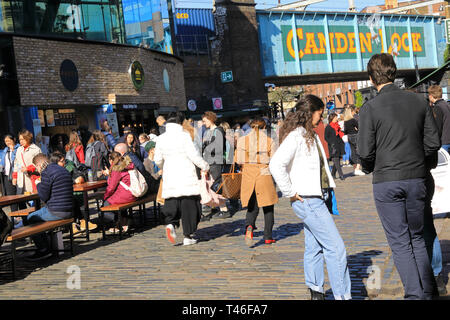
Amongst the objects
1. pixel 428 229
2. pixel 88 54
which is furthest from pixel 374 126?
pixel 88 54

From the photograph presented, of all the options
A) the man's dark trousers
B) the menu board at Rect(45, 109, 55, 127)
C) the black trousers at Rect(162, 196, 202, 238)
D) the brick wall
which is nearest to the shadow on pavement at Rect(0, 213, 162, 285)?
the black trousers at Rect(162, 196, 202, 238)

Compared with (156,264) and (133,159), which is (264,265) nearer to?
(156,264)

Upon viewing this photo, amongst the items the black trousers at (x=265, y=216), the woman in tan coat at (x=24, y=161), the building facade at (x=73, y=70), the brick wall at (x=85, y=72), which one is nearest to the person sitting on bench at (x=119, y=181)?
the woman in tan coat at (x=24, y=161)

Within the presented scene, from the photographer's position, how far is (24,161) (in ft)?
38.5

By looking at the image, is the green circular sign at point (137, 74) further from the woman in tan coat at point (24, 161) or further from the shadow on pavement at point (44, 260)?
the shadow on pavement at point (44, 260)

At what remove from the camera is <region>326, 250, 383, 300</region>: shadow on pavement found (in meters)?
5.34

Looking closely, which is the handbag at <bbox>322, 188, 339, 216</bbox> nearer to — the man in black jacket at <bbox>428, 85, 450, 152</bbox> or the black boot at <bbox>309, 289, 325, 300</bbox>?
the black boot at <bbox>309, 289, 325, 300</bbox>

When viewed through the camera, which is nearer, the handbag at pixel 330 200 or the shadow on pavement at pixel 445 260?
the handbag at pixel 330 200

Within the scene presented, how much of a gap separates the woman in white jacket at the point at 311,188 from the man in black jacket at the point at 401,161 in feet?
1.68

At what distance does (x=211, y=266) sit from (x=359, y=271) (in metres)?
1.89

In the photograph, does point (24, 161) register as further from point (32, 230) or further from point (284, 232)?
point (284, 232)

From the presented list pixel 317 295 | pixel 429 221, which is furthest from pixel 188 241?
pixel 429 221

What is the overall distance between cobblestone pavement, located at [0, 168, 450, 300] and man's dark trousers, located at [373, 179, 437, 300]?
66cm

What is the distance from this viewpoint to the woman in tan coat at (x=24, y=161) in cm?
1168
